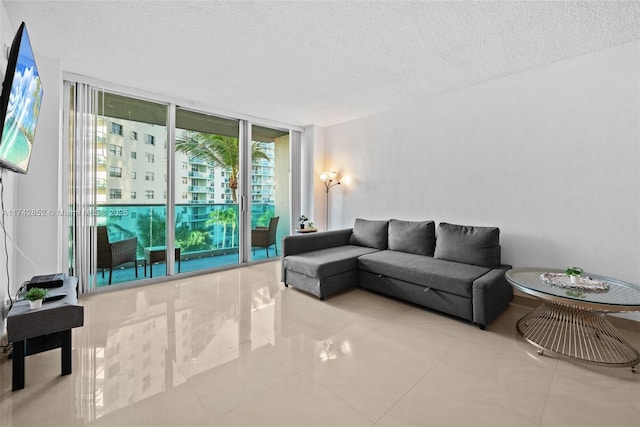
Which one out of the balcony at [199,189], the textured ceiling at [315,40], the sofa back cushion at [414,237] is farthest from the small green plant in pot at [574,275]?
the balcony at [199,189]

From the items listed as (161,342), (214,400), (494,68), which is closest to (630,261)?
(494,68)

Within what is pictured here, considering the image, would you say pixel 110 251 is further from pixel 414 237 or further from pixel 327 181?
pixel 414 237

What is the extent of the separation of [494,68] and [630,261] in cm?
223

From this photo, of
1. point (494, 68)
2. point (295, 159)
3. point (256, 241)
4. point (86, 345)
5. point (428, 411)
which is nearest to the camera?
point (428, 411)

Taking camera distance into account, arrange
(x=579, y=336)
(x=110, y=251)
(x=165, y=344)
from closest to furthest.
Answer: (x=165, y=344)
(x=579, y=336)
(x=110, y=251)

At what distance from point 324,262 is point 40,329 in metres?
2.36

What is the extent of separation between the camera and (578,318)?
2.28m

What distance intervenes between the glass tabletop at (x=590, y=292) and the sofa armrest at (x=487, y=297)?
0.18 metres

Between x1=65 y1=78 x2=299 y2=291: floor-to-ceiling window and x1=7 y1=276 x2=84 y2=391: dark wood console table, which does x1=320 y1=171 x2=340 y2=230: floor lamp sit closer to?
x1=65 y1=78 x2=299 y2=291: floor-to-ceiling window

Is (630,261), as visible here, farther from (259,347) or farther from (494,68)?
(259,347)

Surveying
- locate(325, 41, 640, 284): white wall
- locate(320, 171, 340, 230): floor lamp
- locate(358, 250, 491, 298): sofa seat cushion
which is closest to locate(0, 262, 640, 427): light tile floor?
locate(358, 250, 491, 298): sofa seat cushion

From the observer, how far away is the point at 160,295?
3.30 metres

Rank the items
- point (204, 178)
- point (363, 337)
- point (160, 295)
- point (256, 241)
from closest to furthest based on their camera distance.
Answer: point (363, 337) < point (160, 295) < point (204, 178) < point (256, 241)

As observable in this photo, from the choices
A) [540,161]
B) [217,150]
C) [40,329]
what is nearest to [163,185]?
[217,150]
